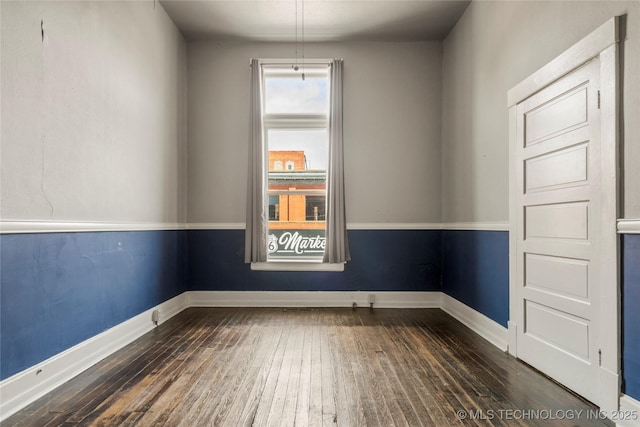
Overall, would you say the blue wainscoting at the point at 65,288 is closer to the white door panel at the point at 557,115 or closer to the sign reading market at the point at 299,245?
the sign reading market at the point at 299,245

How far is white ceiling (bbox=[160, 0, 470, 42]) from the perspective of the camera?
12.1 ft

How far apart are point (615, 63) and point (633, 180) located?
0.58m

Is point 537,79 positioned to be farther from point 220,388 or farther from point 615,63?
point 220,388

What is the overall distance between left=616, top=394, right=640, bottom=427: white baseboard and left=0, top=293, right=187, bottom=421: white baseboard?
2.93 meters

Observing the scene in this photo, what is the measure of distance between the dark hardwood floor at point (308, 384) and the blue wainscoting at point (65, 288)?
28 cm

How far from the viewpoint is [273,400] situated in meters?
2.05

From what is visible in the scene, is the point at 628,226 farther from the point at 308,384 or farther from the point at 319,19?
the point at 319,19

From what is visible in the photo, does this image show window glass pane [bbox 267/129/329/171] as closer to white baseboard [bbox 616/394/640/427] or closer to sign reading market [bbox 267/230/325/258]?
sign reading market [bbox 267/230/325/258]

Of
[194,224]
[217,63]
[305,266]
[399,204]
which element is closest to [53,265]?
[194,224]

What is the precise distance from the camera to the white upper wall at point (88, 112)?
78.1 inches

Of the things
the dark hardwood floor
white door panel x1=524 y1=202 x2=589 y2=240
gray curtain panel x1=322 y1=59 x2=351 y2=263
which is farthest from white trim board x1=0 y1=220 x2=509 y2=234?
the dark hardwood floor

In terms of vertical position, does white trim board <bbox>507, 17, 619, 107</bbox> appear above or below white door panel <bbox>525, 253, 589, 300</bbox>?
above

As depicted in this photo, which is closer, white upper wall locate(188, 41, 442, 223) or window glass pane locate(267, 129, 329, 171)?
white upper wall locate(188, 41, 442, 223)

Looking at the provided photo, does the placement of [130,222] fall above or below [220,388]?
above
